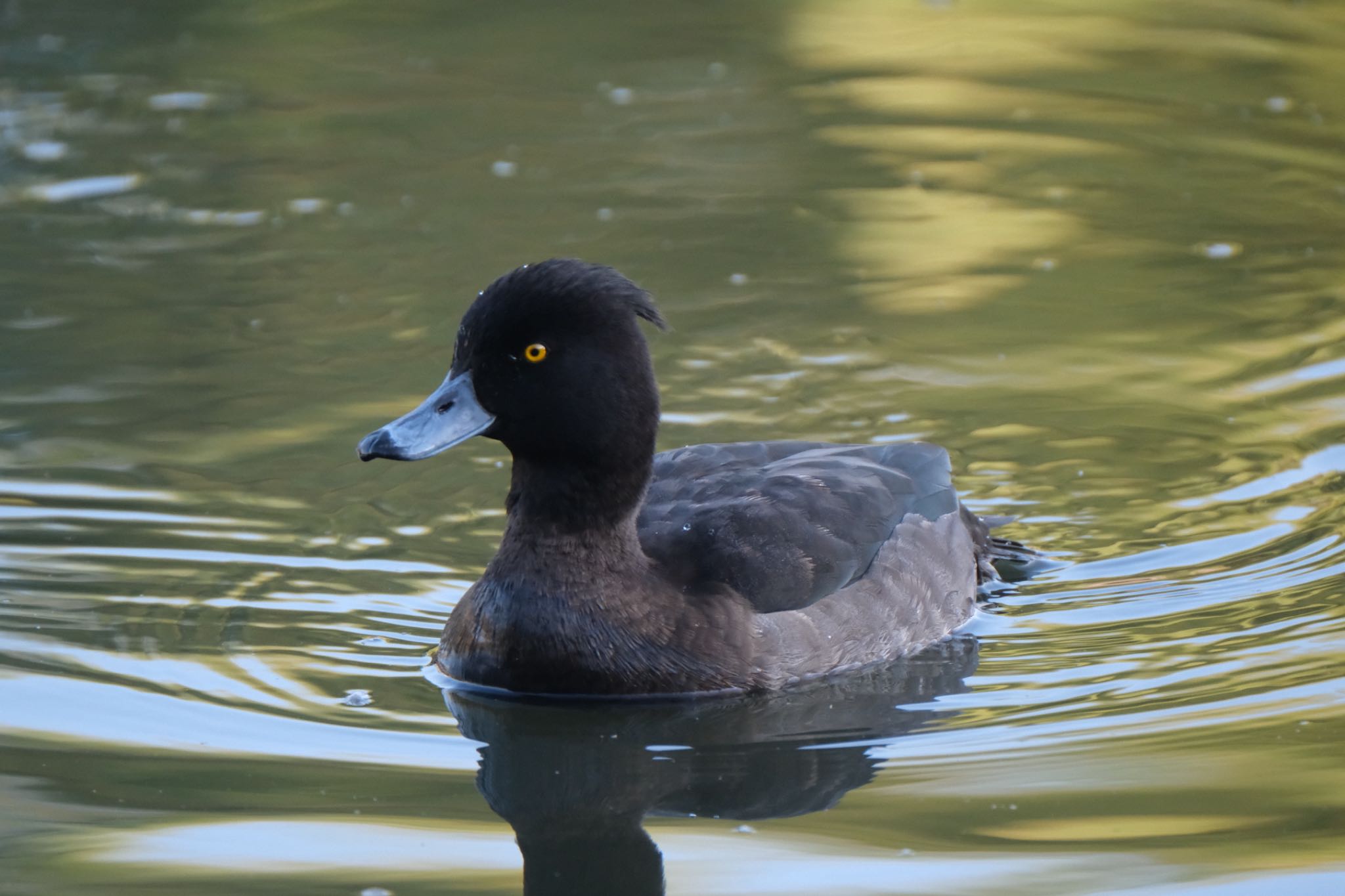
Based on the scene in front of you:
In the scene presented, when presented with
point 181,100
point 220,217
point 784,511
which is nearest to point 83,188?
point 220,217

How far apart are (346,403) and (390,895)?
501 centimetres

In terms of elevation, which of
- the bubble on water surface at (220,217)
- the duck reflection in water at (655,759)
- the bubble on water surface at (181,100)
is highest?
the bubble on water surface at (181,100)

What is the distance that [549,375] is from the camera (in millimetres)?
6945

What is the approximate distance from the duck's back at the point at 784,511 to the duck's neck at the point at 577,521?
27 cm

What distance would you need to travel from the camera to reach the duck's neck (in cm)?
705

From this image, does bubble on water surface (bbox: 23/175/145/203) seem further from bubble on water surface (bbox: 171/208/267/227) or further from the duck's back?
the duck's back

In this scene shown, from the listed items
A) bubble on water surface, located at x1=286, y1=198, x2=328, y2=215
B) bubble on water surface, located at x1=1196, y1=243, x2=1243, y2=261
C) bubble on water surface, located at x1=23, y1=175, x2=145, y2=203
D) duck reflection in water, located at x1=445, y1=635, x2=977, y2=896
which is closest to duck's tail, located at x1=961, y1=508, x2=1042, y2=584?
duck reflection in water, located at x1=445, y1=635, x2=977, y2=896

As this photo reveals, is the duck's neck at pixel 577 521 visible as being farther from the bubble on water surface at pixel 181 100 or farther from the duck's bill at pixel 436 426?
the bubble on water surface at pixel 181 100

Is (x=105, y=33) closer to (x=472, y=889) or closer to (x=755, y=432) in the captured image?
(x=755, y=432)

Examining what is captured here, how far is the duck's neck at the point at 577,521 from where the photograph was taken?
7.05m

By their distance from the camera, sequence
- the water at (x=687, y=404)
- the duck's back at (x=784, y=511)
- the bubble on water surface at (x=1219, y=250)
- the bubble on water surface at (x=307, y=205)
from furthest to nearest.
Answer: the bubble on water surface at (x=307, y=205)
the bubble on water surface at (x=1219, y=250)
the duck's back at (x=784, y=511)
the water at (x=687, y=404)

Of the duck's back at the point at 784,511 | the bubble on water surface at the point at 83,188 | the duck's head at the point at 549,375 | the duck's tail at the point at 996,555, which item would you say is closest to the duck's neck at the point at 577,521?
the duck's head at the point at 549,375

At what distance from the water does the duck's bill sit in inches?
37.1

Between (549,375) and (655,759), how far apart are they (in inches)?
56.5
